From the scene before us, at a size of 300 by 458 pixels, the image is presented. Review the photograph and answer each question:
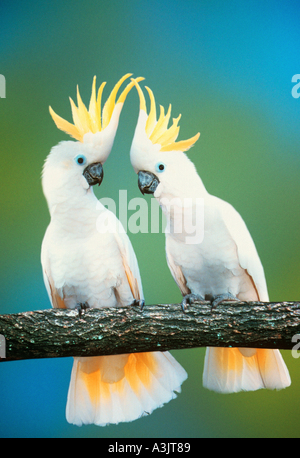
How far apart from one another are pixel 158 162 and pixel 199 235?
41 cm

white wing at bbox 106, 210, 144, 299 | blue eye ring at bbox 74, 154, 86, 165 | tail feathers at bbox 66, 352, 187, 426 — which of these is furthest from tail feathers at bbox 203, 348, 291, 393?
blue eye ring at bbox 74, 154, 86, 165

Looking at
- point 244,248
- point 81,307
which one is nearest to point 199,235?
point 244,248

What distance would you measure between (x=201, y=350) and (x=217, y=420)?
41 cm

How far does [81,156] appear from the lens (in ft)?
6.57

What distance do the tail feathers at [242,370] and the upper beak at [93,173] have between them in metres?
1.07

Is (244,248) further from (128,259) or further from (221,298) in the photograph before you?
(128,259)

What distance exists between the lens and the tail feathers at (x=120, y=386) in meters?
2.07

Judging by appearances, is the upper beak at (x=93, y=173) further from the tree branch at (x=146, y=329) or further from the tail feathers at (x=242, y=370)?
the tail feathers at (x=242, y=370)

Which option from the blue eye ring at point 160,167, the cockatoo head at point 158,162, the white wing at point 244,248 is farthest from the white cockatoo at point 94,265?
the white wing at point 244,248

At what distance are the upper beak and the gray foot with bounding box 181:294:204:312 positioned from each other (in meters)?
0.72

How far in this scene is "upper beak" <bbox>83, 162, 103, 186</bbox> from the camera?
2014 millimetres

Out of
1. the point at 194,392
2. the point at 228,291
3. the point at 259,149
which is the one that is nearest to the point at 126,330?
the point at 228,291

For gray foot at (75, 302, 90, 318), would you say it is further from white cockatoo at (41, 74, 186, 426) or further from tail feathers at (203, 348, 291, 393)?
tail feathers at (203, 348, 291, 393)

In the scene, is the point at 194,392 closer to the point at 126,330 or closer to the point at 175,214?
the point at 126,330
